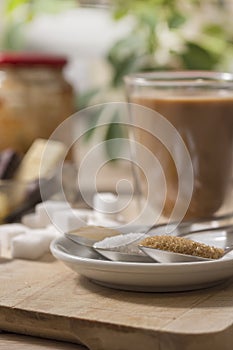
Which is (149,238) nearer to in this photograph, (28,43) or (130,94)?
(130,94)

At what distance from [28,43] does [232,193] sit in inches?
36.9

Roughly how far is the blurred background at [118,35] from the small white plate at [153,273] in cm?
56

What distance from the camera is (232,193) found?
110cm

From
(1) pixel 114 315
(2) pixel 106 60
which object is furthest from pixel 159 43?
(1) pixel 114 315

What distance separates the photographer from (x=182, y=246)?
2.50 ft

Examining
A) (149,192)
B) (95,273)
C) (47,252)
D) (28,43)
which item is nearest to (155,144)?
(149,192)

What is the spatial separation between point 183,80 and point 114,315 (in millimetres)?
448

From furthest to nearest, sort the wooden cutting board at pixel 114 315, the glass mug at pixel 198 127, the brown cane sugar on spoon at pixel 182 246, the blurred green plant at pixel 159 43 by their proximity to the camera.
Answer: the blurred green plant at pixel 159 43 < the glass mug at pixel 198 127 < the brown cane sugar on spoon at pixel 182 246 < the wooden cutting board at pixel 114 315

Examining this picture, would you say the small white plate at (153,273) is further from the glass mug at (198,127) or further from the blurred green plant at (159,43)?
the blurred green plant at (159,43)

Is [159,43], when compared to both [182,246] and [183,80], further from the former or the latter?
[182,246]

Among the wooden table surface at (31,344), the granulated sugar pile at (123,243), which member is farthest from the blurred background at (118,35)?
the wooden table surface at (31,344)

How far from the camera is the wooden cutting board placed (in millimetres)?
657

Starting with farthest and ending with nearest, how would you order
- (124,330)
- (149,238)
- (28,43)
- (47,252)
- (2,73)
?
(28,43) < (2,73) < (47,252) < (149,238) < (124,330)

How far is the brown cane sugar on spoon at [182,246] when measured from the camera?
30.0 inches
